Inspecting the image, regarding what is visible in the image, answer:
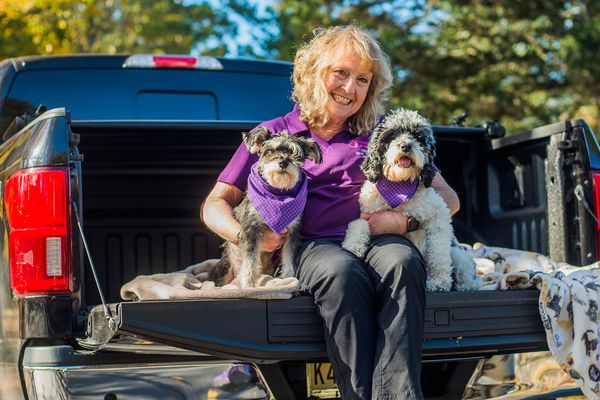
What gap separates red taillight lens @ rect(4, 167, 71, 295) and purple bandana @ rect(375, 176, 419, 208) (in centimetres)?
140

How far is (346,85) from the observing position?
420 cm

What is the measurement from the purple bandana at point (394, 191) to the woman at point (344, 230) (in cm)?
9

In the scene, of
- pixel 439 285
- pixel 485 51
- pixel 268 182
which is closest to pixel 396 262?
pixel 439 285

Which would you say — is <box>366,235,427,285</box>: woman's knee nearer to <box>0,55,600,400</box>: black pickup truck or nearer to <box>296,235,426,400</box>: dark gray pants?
<box>296,235,426,400</box>: dark gray pants

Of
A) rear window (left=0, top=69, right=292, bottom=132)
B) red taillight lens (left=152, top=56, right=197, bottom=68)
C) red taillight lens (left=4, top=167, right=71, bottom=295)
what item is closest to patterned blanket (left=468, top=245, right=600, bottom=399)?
red taillight lens (left=4, top=167, right=71, bottom=295)

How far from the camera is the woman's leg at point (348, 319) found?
3.27 meters

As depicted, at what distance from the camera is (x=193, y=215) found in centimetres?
500

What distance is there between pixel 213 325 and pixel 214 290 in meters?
0.23

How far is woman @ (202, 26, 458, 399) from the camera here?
3264mm

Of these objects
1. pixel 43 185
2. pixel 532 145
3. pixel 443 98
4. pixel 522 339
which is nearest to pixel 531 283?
pixel 522 339

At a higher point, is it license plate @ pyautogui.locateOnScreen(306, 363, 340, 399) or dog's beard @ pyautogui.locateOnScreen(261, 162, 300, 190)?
dog's beard @ pyautogui.locateOnScreen(261, 162, 300, 190)

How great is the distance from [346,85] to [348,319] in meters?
1.36

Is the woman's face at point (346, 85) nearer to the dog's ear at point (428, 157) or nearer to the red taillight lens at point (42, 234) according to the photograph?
the dog's ear at point (428, 157)

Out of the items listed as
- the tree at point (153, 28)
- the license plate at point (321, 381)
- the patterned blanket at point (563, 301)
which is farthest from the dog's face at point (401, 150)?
the tree at point (153, 28)
